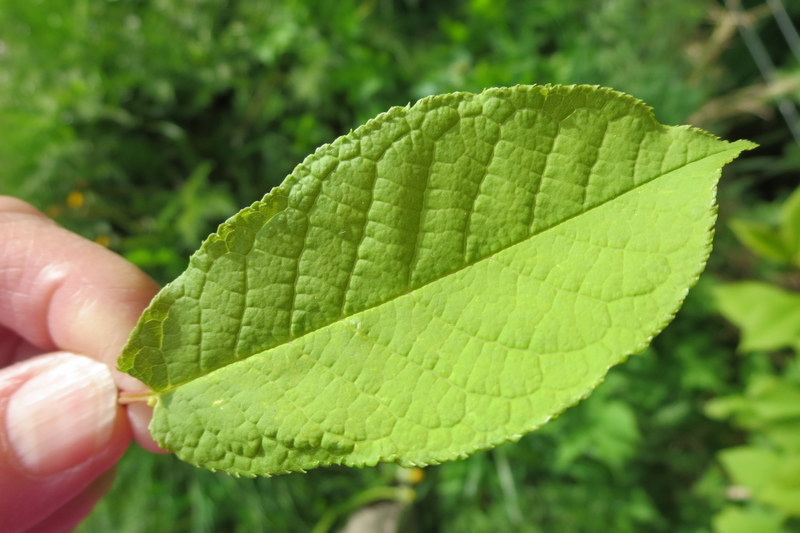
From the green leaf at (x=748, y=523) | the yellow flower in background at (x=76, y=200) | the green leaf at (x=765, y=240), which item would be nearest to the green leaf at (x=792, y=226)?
the green leaf at (x=765, y=240)

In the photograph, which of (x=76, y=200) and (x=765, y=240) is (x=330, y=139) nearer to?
(x=76, y=200)

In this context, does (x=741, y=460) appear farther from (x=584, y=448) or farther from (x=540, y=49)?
(x=540, y=49)

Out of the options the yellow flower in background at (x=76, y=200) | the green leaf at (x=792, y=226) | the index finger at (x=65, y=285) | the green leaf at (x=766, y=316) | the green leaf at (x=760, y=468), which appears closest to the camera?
the index finger at (x=65, y=285)

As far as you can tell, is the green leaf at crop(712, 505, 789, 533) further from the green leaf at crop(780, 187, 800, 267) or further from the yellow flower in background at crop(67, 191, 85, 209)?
the yellow flower in background at crop(67, 191, 85, 209)

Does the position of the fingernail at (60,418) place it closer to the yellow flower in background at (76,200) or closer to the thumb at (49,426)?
the thumb at (49,426)

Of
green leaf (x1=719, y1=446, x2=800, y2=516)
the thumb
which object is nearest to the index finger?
the thumb

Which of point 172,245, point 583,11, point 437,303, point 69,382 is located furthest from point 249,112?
point 437,303
